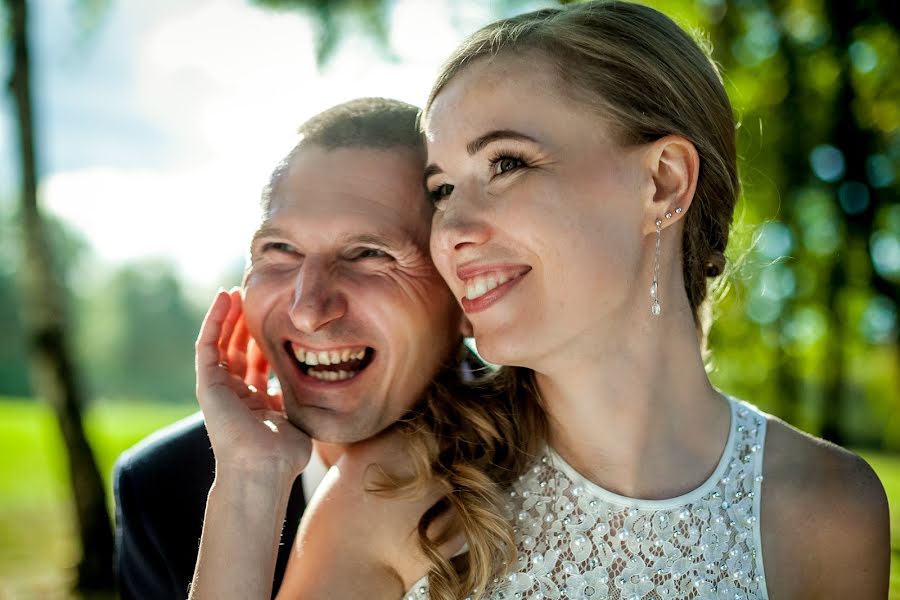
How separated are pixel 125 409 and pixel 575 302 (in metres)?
23.3

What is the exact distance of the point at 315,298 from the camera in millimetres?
2854

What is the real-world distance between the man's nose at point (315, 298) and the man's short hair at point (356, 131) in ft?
0.96

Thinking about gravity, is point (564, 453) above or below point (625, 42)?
below

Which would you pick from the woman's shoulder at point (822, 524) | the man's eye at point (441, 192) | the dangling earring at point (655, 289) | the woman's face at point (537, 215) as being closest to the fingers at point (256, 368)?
the man's eye at point (441, 192)

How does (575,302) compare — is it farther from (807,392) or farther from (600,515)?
(807,392)

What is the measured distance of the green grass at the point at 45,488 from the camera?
7.72 metres

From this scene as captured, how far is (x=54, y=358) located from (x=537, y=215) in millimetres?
5783

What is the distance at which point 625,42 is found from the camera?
2533 mm

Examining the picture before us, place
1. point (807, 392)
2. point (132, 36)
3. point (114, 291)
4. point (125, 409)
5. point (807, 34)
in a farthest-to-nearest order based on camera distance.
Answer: point (114, 291) < point (125, 409) < point (807, 392) < point (132, 36) < point (807, 34)

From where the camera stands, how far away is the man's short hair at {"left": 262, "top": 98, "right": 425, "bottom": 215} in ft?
10.1

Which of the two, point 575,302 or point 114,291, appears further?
point 114,291

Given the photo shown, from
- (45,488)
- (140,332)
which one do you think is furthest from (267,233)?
(140,332)

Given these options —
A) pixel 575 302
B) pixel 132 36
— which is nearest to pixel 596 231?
pixel 575 302

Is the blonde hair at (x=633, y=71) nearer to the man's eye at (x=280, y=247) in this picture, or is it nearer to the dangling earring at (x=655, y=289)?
the dangling earring at (x=655, y=289)
